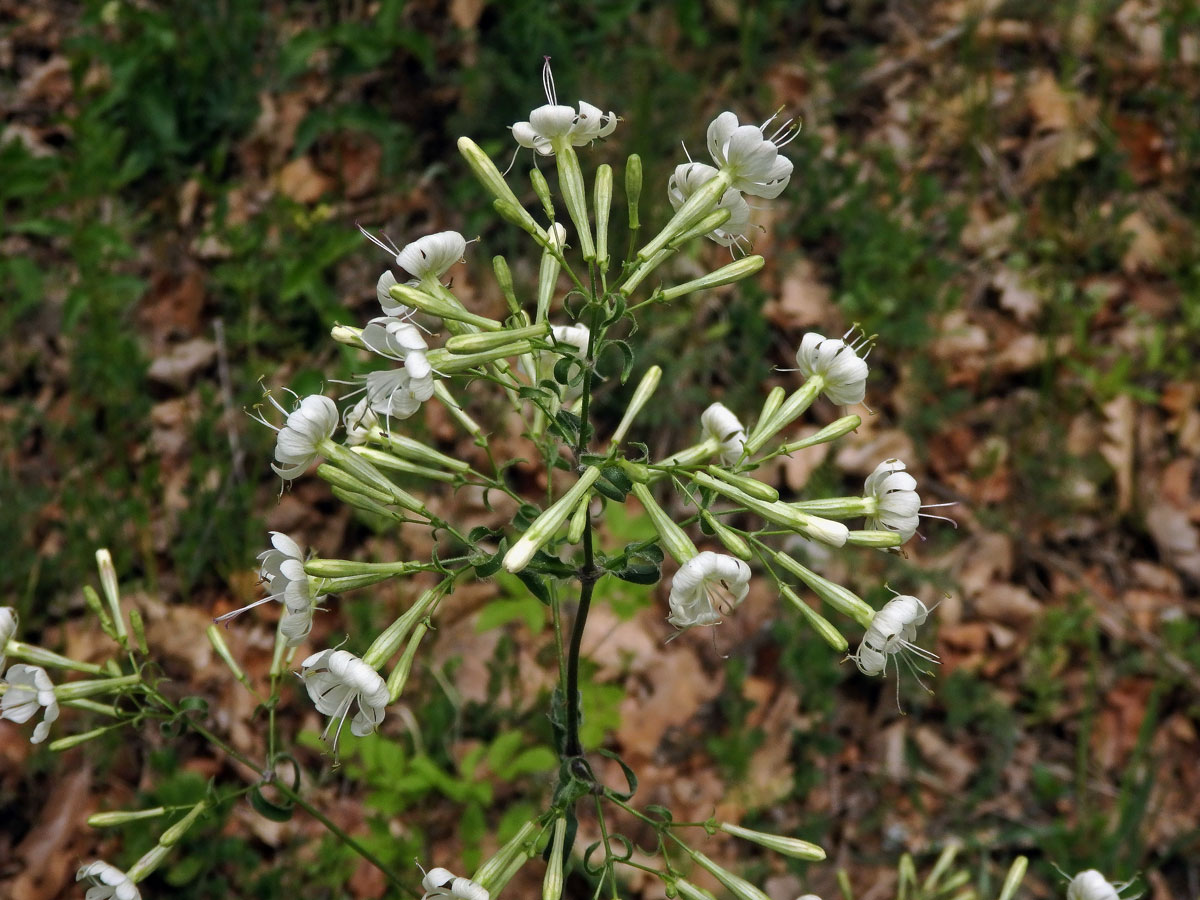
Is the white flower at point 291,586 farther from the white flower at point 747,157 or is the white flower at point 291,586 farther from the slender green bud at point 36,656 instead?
the white flower at point 747,157

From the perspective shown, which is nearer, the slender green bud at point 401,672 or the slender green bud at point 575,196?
the slender green bud at point 401,672

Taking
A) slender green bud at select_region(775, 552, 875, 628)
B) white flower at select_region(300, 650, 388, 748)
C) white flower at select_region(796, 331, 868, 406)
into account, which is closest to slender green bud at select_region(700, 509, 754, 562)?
slender green bud at select_region(775, 552, 875, 628)

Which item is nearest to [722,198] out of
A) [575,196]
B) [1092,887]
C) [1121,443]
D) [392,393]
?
[575,196]

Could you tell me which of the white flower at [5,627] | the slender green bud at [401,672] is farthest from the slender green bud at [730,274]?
the white flower at [5,627]

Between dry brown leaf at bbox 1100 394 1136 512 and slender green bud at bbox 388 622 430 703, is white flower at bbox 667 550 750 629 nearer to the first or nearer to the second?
slender green bud at bbox 388 622 430 703

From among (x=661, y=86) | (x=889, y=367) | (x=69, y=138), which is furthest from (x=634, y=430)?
(x=69, y=138)

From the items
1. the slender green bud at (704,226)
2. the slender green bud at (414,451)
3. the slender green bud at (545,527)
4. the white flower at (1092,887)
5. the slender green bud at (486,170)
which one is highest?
the slender green bud at (486,170)

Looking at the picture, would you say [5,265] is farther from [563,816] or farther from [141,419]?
[563,816]
